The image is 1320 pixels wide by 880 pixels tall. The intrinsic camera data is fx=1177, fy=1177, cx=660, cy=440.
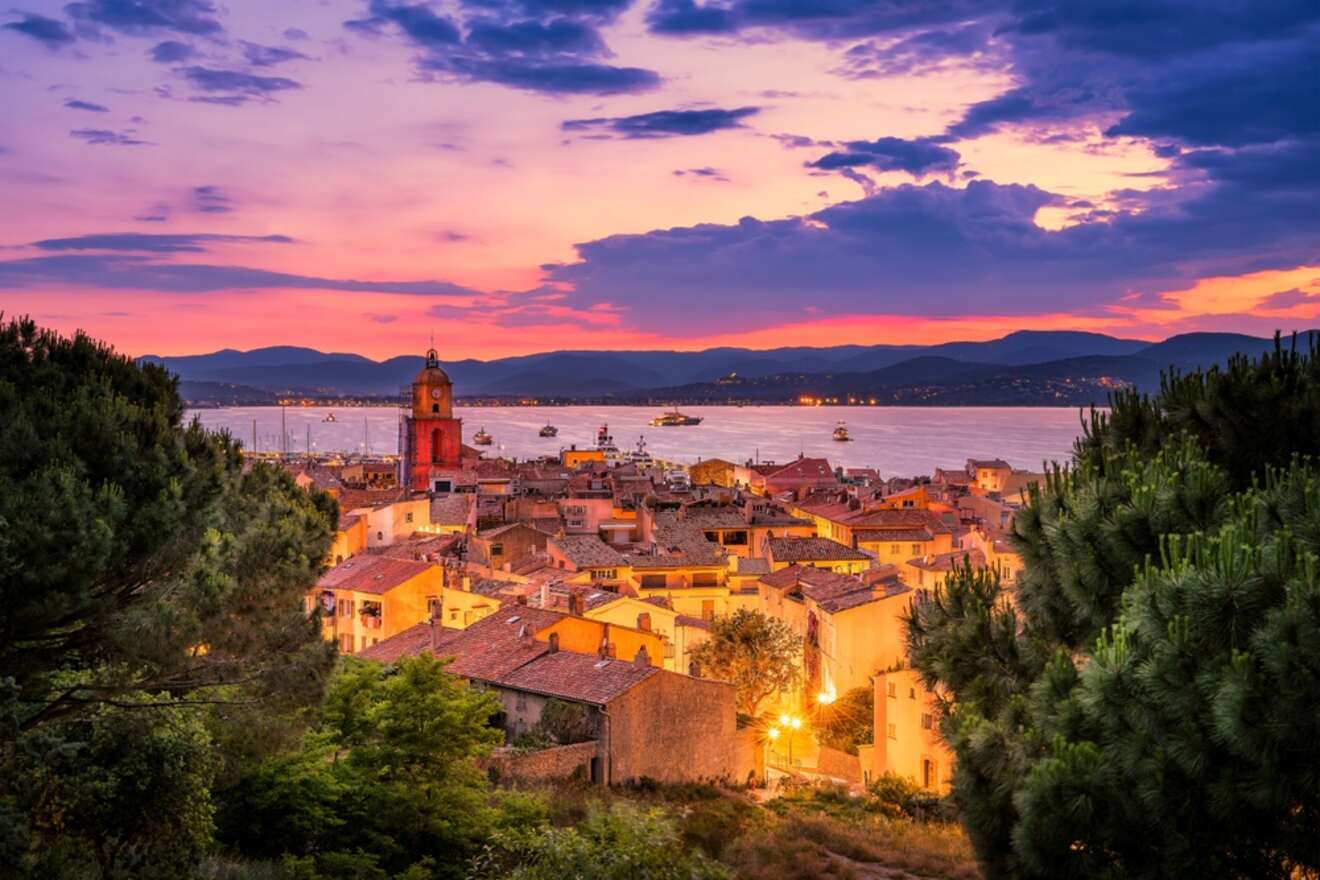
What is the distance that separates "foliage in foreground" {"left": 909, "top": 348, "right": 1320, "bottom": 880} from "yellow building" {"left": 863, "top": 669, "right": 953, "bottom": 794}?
13069 mm

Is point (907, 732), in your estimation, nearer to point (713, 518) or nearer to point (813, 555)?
point (813, 555)

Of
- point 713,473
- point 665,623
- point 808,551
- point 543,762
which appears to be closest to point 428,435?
point 713,473

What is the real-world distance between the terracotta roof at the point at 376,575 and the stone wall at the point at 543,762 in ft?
42.1

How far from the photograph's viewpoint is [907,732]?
75.8 ft

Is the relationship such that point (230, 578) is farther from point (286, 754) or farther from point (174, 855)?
point (286, 754)

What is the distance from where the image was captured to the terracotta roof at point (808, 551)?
131ft

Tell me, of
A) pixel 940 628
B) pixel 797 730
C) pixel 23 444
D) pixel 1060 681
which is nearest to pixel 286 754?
pixel 23 444

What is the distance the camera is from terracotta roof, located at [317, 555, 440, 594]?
31.5m

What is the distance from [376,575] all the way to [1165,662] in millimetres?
28003

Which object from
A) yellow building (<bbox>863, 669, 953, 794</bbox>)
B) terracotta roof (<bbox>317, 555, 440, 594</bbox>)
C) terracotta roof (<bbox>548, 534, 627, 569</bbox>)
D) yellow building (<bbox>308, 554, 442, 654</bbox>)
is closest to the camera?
yellow building (<bbox>863, 669, 953, 794</bbox>)

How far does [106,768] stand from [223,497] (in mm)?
2460

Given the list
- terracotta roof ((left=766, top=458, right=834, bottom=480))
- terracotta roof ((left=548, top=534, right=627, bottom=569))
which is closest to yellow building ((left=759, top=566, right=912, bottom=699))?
terracotta roof ((left=548, top=534, right=627, bottom=569))

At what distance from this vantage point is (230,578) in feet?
29.7

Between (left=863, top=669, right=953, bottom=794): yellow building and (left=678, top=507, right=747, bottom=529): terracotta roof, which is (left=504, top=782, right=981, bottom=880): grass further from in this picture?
(left=678, top=507, right=747, bottom=529): terracotta roof
